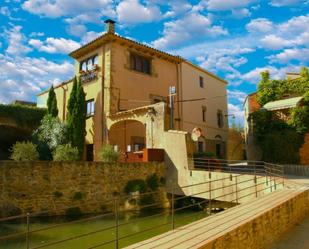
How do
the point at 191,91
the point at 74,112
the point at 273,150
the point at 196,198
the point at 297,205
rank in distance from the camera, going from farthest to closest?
the point at 191,91 → the point at 273,150 → the point at 74,112 → the point at 196,198 → the point at 297,205

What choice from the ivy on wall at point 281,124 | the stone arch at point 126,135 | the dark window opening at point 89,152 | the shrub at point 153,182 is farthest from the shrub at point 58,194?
the ivy on wall at point 281,124

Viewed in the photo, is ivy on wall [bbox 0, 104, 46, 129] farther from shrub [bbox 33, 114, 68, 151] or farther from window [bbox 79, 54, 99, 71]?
window [bbox 79, 54, 99, 71]

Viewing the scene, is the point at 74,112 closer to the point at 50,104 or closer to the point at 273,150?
the point at 50,104

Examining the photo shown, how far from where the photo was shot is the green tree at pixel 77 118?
22.4m

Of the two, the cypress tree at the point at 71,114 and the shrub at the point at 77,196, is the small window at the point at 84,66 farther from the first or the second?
the shrub at the point at 77,196

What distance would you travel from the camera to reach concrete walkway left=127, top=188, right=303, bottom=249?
5.21 meters

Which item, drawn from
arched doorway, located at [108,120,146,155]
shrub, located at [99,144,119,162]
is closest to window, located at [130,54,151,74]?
arched doorway, located at [108,120,146,155]

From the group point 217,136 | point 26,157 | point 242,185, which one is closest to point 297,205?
point 242,185

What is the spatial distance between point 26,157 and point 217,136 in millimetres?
20050

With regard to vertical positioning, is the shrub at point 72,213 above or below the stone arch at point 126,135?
below

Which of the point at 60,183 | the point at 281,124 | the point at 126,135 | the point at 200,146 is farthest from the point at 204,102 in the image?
the point at 60,183

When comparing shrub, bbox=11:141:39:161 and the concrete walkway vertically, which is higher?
shrub, bbox=11:141:39:161

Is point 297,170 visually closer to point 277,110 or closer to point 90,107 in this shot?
point 277,110

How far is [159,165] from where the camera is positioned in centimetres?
1938
